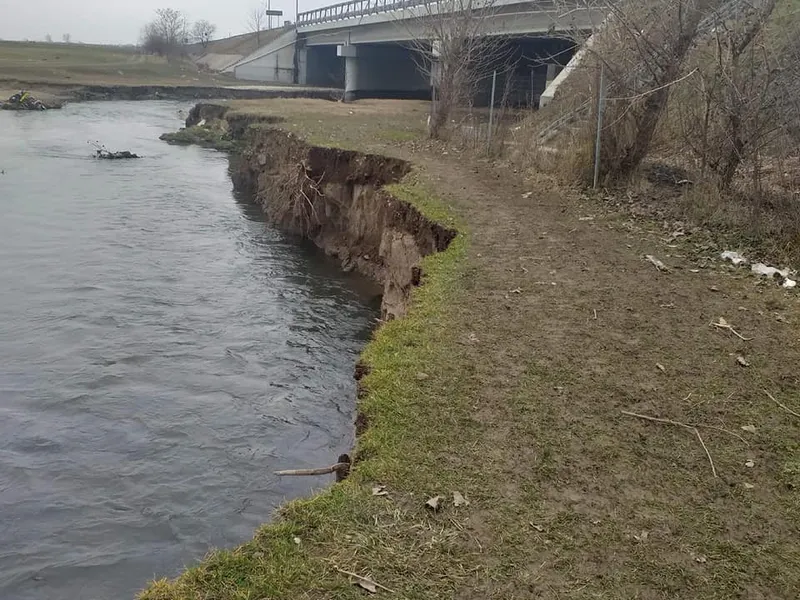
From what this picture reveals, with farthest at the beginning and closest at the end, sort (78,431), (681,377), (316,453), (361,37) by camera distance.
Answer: (361,37)
(78,431)
(316,453)
(681,377)

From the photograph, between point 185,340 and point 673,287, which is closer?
point 673,287

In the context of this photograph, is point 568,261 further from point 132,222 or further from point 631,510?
point 132,222

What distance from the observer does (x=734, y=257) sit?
31.4ft

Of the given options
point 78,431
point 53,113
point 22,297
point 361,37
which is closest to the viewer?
point 78,431

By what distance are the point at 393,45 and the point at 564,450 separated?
47.3 m

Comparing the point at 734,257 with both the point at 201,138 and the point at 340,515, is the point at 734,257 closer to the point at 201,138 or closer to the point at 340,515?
the point at 340,515

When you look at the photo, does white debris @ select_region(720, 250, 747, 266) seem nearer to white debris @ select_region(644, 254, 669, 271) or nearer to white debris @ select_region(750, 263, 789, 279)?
white debris @ select_region(750, 263, 789, 279)

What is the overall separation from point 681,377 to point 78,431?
6.99 m

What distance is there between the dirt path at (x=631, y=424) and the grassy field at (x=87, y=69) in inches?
2158

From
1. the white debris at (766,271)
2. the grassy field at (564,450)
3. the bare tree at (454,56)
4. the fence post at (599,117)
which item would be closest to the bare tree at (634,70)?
the fence post at (599,117)

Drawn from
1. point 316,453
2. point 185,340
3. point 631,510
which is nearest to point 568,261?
point 316,453

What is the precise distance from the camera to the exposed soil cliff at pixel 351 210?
12695 millimetres

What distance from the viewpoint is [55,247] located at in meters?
16.5

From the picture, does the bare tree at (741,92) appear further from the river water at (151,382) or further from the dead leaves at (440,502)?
the dead leaves at (440,502)
